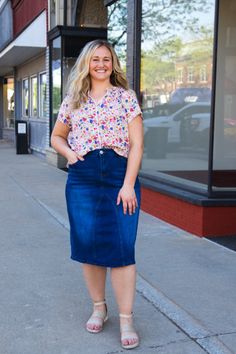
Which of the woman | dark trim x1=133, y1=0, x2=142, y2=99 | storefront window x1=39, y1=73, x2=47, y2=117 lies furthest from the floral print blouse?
storefront window x1=39, y1=73, x2=47, y2=117

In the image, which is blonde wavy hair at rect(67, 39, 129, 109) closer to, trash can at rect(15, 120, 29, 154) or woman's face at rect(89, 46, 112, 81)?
woman's face at rect(89, 46, 112, 81)

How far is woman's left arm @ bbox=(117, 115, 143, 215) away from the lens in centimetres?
309

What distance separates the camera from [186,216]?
19.6 ft

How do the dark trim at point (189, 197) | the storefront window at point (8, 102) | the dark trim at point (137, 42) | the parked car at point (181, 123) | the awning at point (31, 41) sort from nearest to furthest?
the dark trim at point (189, 197)
the parked car at point (181, 123)
the dark trim at point (137, 42)
the awning at point (31, 41)
the storefront window at point (8, 102)

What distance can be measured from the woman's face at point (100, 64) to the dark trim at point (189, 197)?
9.21 feet

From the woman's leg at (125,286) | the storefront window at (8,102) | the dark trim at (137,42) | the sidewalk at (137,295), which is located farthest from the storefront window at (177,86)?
the storefront window at (8,102)

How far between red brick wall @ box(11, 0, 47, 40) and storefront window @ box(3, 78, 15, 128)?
409 cm

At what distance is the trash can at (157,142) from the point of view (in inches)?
295

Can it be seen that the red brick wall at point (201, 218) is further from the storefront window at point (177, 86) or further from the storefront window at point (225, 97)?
the storefront window at point (225, 97)

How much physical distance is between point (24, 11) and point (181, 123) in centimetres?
1173

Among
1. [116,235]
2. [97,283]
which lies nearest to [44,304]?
[97,283]

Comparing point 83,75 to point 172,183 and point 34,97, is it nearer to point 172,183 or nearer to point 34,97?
point 172,183

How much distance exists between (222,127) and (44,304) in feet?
14.7

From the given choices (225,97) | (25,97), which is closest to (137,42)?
(225,97)
